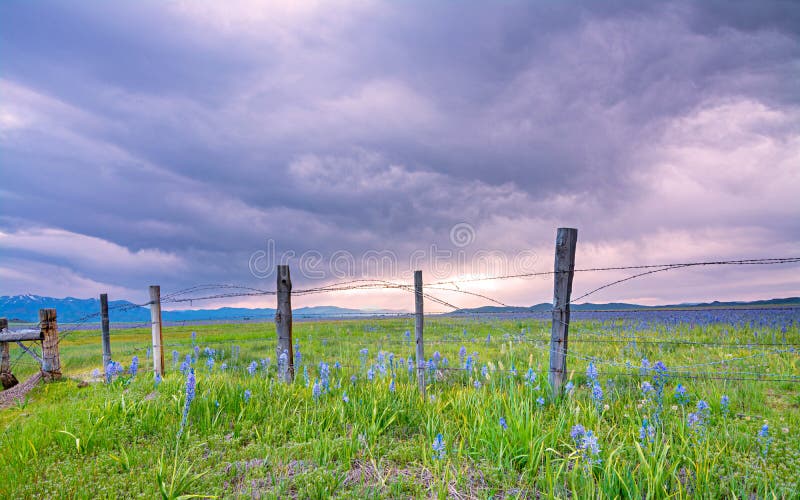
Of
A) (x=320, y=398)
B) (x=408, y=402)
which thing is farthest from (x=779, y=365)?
(x=320, y=398)

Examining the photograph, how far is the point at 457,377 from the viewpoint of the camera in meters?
8.33

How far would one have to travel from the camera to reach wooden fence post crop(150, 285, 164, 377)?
31.1ft

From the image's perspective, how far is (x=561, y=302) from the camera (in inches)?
257

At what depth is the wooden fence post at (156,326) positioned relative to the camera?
9.48 meters

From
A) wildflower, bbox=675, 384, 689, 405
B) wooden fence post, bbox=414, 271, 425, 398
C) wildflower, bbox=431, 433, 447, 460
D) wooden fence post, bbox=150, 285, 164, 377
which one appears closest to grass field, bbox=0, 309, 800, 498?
wildflower, bbox=431, 433, 447, 460

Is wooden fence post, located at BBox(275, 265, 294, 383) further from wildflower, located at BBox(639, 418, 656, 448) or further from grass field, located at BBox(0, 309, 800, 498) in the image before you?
wildflower, located at BBox(639, 418, 656, 448)

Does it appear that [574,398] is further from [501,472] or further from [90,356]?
[90,356]

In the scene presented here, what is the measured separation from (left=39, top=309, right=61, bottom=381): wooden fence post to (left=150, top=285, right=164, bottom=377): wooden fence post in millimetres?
2644

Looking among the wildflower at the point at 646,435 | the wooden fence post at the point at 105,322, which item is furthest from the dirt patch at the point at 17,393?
the wildflower at the point at 646,435

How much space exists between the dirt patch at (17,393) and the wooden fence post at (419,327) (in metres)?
8.71

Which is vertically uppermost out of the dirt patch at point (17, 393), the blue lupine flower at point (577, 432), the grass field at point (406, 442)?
the blue lupine flower at point (577, 432)

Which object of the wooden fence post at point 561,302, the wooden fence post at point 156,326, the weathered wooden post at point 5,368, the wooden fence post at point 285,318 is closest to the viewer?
the wooden fence post at point 561,302

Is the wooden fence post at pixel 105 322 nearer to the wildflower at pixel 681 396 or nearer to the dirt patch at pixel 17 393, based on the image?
the dirt patch at pixel 17 393

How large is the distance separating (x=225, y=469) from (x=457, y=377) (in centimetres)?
489
